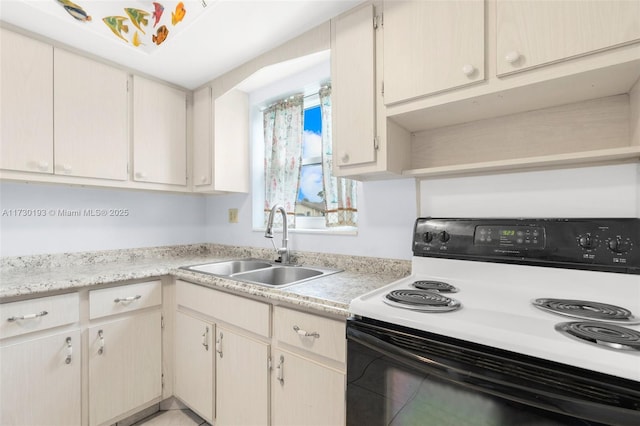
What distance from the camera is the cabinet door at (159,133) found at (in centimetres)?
202

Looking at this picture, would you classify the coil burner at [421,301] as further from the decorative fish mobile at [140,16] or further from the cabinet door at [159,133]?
the cabinet door at [159,133]

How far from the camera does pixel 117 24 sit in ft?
5.45

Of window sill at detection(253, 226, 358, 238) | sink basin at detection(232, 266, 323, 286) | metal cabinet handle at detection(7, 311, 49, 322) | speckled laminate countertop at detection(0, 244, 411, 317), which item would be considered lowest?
metal cabinet handle at detection(7, 311, 49, 322)

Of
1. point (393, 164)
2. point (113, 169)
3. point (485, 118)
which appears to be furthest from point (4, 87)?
point (485, 118)

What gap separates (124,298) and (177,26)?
59.4 inches

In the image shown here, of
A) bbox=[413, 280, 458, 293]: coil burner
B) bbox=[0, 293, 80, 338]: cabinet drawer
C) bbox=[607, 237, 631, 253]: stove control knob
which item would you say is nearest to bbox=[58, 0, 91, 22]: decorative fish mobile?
bbox=[0, 293, 80, 338]: cabinet drawer

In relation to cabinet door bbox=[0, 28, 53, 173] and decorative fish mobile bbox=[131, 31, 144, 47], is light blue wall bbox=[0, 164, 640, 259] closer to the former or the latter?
cabinet door bbox=[0, 28, 53, 173]

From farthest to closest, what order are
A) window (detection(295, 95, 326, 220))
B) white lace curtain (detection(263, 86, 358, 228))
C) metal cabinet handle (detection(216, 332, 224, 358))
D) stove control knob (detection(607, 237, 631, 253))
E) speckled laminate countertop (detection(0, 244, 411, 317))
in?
window (detection(295, 95, 326, 220)) → white lace curtain (detection(263, 86, 358, 228)) → metal cabinet handle (detection(216, 332, 224, 358)) → speckled laminate countertop (detection(0, 244, 411, 317)) → stove control knob (detection(607, 237, 631, 253))

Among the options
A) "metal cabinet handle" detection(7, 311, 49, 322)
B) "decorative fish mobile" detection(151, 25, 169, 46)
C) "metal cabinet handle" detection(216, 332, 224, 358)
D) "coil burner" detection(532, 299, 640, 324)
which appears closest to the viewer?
"coil burner" detection(532, 299, 640, 324)

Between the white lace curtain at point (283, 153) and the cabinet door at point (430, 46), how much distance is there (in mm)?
982

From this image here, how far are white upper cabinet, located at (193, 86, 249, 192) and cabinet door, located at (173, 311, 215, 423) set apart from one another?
3.17 ft

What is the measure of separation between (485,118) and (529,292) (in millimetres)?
745

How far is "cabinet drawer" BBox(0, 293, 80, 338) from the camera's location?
1.30m

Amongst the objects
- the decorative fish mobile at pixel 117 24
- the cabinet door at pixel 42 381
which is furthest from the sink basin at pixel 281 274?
the decorative fish mobile at pixel 117 24
